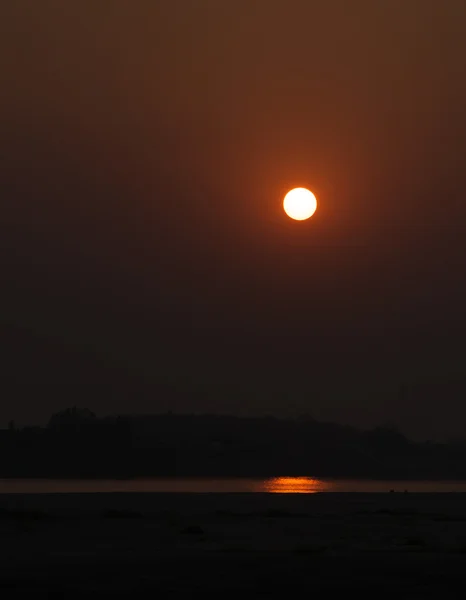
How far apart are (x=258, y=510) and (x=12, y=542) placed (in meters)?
29.7

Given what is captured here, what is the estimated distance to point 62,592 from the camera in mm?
37906

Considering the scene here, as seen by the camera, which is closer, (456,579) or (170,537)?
(456,579)

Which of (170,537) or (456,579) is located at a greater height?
(170,537)

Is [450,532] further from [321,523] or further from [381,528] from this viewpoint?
[321,523]

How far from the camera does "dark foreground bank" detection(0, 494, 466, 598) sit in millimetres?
39812

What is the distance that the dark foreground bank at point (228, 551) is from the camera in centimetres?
3981

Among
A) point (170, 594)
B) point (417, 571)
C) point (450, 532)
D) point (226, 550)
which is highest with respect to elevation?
point (450, 532)

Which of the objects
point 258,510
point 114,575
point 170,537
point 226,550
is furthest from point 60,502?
point 114,575

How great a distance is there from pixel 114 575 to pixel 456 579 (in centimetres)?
1079

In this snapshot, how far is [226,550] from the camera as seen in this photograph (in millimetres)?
50781

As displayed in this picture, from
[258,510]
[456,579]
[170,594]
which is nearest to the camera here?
[170,594]

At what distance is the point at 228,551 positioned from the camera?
5034cm

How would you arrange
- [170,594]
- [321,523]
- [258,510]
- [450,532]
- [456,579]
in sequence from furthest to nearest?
[258,510] → [321,523] → [450,532] → [456,579] → [170,594]

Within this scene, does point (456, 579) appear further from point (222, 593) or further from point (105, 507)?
point (105, 507)
